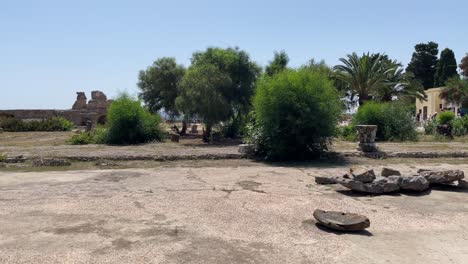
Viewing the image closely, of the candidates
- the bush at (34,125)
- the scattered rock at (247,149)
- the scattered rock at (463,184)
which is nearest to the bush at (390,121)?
the scattered rock at (247,149)

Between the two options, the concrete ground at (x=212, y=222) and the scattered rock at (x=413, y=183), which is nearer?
the concrete ground at (x=212, y=222)

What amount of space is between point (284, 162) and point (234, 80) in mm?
9569

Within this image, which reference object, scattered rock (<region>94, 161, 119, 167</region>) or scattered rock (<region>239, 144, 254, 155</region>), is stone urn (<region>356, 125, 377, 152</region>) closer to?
scattered rock (<region>239, 144, 254, 155</region>)

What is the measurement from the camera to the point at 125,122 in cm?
2008

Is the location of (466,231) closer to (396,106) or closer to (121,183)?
(121,183)

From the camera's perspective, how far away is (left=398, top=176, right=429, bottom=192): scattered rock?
9047 millimetres

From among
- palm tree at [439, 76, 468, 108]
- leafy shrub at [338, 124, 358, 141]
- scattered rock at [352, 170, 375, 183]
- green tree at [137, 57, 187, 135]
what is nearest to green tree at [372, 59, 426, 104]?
palm tree at [439, 76, 468, 108]

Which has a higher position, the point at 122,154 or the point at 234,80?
the point at 234,80

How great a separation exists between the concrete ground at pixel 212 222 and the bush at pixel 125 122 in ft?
30.5

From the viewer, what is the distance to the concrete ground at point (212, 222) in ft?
17.9

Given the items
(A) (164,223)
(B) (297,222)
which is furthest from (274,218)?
(A) (164,223)

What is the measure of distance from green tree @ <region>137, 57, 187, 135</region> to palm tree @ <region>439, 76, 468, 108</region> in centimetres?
2706

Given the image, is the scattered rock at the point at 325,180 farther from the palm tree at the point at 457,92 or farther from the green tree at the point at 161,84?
the palm tree at the point at 457,92

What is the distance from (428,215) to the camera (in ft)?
24.5
